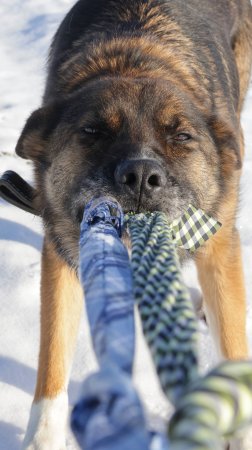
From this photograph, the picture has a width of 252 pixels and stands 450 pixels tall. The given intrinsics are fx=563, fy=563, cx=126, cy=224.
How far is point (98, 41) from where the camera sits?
3.19 metres

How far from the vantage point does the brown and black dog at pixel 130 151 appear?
7.11 ft

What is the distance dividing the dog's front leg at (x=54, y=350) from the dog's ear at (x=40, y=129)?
1.56 ft

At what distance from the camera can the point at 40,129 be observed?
108 inches

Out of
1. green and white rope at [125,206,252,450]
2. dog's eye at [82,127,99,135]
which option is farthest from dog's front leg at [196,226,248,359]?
green and white rope at [125,206,252,450]

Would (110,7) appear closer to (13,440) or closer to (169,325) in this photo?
(13,440)

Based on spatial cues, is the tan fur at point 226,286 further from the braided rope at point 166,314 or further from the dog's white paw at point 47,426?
the braided rope at point 166,314

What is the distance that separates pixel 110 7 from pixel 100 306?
311cm

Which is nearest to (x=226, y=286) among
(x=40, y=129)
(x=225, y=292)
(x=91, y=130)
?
(x=225, y=292)

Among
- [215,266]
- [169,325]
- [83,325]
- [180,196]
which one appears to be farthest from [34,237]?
[169,325]

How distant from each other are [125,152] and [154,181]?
23 cm

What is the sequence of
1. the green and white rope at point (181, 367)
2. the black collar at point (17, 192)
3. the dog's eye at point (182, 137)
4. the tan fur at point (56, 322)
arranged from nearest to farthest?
the green and white rope at point (181, 367) < the dog's eye at point (182, 137) < the tan fur at point (56, 322) < the black collar at point (17, 192)

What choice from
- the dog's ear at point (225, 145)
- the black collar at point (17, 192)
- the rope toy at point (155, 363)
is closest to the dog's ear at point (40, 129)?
the black collar at point (17, 192)

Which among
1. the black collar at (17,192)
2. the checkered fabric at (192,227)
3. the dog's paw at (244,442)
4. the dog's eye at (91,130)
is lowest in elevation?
the dog's paw at (244,442)

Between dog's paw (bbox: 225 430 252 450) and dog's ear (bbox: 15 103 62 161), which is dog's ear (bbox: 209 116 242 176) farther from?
dog's paw (bbox: 225 430 252 450)
